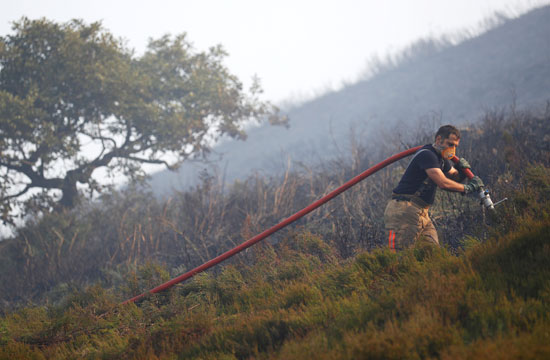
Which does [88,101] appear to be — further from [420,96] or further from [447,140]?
[420,96]

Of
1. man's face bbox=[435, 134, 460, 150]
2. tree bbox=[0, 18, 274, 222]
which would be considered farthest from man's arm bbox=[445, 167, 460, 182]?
tree bbox=[0, 18, 274, 222]

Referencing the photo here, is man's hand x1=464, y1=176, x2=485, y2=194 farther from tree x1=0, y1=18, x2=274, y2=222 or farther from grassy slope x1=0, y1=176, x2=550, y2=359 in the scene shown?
tree x1=0, y1=18, x2=274, y2=222

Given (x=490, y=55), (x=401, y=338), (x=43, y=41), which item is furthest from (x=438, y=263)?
(x=490, y=55)

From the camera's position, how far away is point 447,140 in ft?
15.2

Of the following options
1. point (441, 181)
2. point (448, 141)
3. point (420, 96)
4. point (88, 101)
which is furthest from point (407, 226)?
point (420, 96)

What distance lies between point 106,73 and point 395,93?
22659 mm

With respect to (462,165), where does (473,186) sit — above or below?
below

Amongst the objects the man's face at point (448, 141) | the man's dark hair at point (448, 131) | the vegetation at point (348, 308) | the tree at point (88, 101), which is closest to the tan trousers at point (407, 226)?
the vegetation at point (348, 308)

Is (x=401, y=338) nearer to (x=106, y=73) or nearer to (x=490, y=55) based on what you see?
(x=106, y=73)

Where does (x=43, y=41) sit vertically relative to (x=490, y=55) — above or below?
above

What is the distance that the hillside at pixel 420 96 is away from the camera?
2069 centimetres

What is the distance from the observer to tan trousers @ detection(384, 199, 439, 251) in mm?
4859

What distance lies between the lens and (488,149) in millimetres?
9102

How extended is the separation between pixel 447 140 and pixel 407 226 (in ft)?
3.60
